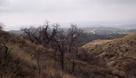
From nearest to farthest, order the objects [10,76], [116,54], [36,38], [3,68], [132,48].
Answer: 1. [10,76]
2. [3,68]
3. [36,38]
4. [116,54]
5. [132,48]

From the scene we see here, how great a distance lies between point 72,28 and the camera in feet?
160

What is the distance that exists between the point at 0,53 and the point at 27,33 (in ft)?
116

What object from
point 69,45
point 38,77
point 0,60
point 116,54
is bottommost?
point 116,54

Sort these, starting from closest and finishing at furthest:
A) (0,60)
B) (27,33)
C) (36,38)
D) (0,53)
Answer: (0,60) < (0,53) < (36,38) < (27,33)

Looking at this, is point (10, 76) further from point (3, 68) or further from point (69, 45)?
point (69, 45)

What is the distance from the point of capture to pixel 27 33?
4306 centimetres

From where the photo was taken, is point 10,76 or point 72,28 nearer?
point 10,76

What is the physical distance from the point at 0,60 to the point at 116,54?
57148mm

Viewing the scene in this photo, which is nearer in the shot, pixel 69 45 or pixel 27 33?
pixel 69 45

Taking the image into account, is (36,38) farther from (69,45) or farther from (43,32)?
(69,45)

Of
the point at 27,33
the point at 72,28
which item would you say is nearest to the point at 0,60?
the point at 27,33

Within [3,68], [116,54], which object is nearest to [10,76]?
[3,68]

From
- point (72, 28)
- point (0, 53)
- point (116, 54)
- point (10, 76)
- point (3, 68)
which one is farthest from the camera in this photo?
point (116, 54)

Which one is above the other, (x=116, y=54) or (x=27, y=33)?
(x=27, y=33)
